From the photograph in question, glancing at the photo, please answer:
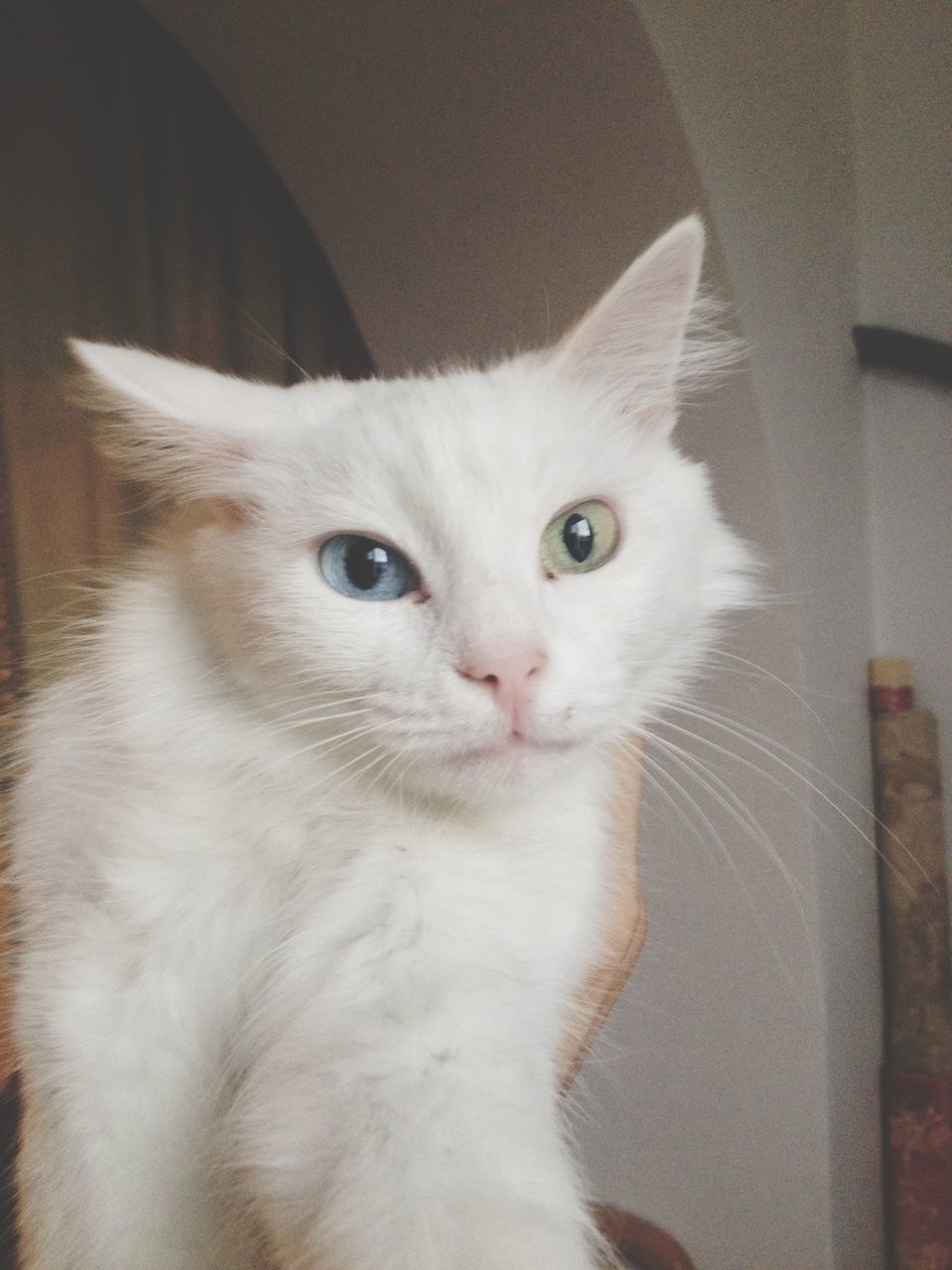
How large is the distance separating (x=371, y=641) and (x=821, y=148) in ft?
5.79

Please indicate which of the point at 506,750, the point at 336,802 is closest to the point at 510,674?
the point at 506,750

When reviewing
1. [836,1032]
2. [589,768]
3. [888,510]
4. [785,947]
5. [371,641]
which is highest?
[888,510]

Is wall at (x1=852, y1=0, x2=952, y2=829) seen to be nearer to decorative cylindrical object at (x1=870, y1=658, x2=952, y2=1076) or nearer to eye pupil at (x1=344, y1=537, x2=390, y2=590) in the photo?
decorative cylindrical object at (x1=870, y1=658, x2=952, y2=1076)

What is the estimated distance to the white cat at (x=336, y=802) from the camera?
21.1 inches

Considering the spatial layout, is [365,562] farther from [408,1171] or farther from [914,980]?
[914,980]

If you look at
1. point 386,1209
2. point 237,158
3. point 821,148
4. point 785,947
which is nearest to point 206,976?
point 386,1209

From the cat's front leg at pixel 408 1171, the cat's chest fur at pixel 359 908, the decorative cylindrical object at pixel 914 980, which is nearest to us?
the cat's front leg at pixel 408 1171

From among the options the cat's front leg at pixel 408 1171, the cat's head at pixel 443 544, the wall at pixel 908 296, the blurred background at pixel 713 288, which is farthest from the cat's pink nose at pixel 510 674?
the wall at pixel 908 296

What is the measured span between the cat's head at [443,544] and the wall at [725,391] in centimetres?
83

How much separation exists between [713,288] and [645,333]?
785mm

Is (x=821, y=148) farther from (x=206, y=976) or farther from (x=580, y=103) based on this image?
(x=206, y=976)

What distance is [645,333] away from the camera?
782 mm

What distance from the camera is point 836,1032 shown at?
1.59 metres

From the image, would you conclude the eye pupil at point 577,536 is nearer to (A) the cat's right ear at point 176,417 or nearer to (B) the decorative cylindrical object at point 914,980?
(A) the cat's right ear at point 176,417
